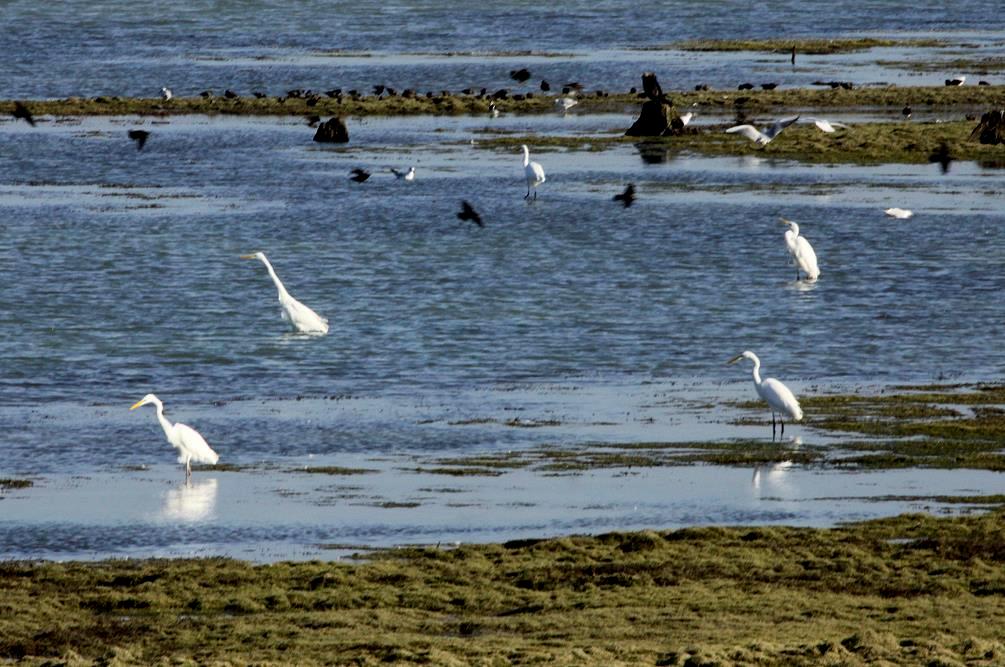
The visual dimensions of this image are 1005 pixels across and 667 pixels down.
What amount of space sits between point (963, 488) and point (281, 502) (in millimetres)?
5373

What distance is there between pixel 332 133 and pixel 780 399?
96.9 feet

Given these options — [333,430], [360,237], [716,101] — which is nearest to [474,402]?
[333,430]

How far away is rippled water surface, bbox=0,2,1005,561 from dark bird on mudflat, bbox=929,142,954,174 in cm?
30

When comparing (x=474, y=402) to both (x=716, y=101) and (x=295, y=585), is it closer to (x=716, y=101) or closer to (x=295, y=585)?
(x=295, y=585)

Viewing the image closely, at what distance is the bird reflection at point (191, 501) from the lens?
15.1 metres

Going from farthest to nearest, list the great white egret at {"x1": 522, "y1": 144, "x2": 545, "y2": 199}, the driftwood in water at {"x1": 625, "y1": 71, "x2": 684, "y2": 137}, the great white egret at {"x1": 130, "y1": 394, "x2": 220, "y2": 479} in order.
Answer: the driftwood in water at {"x1": 625, "y1": 71, "x2": 684, "y2": 137} → the great white egret at {"x1": 522, "y1": 144, "x2": 545, "y2": 199} → the great white egret at {"x1": 130, "y1": 394, "x2": 220, "y2": 479}

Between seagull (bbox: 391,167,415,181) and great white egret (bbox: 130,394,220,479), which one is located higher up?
great white egret (bbox: 130,394,220,479)

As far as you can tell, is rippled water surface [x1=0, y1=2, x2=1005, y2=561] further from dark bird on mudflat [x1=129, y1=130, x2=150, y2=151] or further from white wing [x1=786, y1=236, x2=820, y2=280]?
dark bird on mudflat [x1=129, y1=130, x2=150, y2=151]

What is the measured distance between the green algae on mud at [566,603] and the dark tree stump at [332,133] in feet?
108

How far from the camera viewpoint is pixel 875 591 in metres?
12.5

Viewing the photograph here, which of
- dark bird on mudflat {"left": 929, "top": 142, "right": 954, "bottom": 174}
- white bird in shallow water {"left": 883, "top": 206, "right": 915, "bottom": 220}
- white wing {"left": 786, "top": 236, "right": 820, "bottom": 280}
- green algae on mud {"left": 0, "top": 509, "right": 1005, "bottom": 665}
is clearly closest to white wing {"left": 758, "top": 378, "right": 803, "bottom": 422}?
green algae on mud {"left": 0, "top": 509, "right": 1005, "bottom": 665}

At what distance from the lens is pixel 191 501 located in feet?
51.3

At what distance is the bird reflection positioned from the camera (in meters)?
15.1

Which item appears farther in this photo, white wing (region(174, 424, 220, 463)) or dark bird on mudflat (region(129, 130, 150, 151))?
dark bird on mudflat (region(129, 130, 150, 151))
